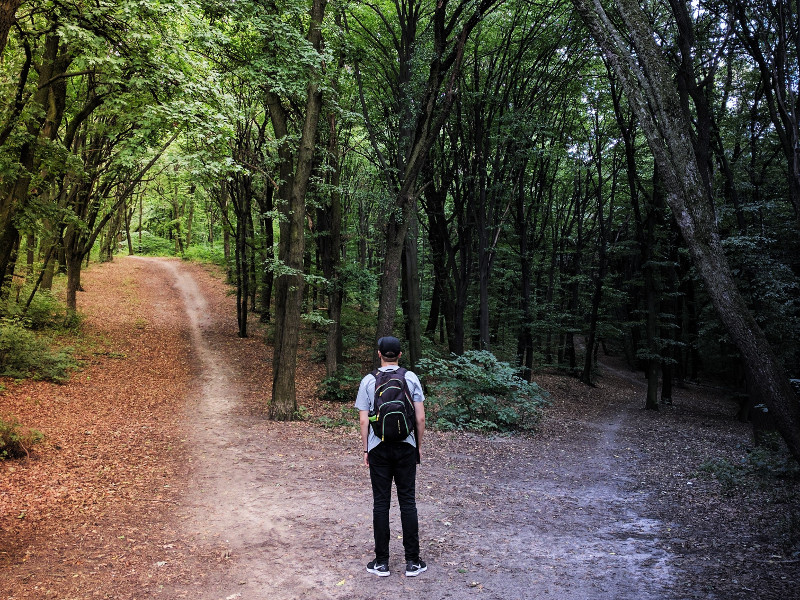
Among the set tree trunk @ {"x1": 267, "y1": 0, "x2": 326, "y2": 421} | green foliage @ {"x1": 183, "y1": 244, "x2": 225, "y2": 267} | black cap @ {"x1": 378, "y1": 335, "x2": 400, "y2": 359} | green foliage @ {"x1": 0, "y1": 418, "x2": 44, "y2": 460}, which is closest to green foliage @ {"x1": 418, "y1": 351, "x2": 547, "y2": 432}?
tree trunk @ {"x1": 267, "y1": 0, "x2": 326, "y2": 421}

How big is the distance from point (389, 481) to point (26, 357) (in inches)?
463

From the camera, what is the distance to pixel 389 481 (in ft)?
13.5

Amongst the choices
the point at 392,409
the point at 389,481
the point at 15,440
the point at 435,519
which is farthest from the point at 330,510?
the point at 15,440

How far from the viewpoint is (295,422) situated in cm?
1093

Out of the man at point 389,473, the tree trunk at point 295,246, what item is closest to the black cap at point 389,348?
the man at point 389,473

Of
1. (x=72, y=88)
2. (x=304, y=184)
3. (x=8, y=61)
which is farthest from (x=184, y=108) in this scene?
(x=72, y=88)

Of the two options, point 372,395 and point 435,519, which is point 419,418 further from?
point 435,519

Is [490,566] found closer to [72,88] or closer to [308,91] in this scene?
[308,91]

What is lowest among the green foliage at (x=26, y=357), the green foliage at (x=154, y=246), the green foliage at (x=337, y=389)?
the green foliage at (x=337, y=389)

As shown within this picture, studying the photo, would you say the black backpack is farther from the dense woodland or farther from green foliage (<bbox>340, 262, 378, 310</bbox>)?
green foliage (<bbox>340, 262, 378, 310</bbox>)

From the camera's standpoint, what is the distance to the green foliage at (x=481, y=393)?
11.4 metres

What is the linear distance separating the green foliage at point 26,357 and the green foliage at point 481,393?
913 cm

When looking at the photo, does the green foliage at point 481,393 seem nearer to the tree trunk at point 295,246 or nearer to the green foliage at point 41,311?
the tree trunk at point 295,246

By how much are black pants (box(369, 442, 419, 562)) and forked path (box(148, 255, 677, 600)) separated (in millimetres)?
420
